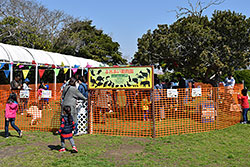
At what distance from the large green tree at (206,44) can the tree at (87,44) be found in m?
22.6

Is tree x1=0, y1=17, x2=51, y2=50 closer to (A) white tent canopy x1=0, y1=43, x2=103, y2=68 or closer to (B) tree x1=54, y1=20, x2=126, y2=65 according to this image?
(B) tree x1=54, y1=20, x2=126, y2=65

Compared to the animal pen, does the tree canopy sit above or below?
above

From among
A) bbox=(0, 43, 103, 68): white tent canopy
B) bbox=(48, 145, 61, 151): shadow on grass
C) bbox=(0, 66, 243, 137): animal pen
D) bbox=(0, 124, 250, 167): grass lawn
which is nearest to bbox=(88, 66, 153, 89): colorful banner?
bbox=(0, 66, 243, 137): animal pen

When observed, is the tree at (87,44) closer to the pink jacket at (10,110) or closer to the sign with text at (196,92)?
the pink jacket at (10,110)

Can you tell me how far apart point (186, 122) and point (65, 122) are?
15.4ft

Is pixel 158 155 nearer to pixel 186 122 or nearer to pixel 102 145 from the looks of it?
pixel 102 145

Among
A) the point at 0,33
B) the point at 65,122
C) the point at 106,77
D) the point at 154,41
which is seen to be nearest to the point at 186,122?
the point at 106,77

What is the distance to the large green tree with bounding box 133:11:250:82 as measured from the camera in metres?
11.9

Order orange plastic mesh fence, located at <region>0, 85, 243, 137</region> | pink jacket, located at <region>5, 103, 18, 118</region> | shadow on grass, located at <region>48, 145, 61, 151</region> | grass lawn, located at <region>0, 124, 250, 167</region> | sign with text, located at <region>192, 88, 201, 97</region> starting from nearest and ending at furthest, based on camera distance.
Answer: grass lawn, located at <region>0, 124, 250, 167</region>
shadow on grass, located at <region>48, 145, 61, 151</region>
pink jacket, located at <region>5, 103, 18, 118</region>
orange plastic mesh fence, located at <region>0, 85, 243, 137</region>
sign with text, located at <region>192, 88, 201, 97</region>

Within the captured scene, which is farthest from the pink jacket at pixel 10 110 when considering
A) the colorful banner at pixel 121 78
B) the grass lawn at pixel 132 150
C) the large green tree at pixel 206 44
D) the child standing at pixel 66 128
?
the large green tree at pixel 206 44

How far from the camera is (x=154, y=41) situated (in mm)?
13086

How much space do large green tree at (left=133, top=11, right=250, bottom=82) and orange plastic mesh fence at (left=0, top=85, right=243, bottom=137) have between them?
298cm

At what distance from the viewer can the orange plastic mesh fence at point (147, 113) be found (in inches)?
322

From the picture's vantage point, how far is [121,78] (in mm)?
7605
